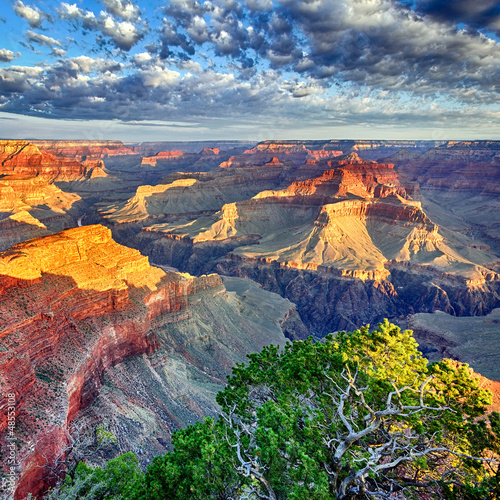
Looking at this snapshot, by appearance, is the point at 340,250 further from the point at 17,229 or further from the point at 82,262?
the point at 17,229

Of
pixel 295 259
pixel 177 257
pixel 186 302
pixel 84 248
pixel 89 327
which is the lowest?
pixel 177 257

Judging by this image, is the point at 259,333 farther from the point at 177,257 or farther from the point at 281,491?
the point at 177,257

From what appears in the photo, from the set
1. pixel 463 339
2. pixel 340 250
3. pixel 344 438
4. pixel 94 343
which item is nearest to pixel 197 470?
pixel 344 438

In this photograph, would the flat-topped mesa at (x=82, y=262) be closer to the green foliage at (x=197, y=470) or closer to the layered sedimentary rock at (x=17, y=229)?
the green foliage at (x=197, y=470)

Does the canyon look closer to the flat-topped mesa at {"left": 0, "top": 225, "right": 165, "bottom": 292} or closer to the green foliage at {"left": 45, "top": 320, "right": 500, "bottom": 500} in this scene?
the flat-topped mesa at {"left": 0, "top": 225, "right": 165, "bottom": 292}

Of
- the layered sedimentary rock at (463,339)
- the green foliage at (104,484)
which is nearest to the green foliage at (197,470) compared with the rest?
the green foliage at (104,484)

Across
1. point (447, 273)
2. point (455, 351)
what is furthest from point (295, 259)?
point (455, 351)

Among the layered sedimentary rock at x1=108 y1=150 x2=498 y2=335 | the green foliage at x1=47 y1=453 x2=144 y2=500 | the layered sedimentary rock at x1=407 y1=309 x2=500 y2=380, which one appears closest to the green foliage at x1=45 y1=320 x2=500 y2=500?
the green foliage at x1=47 y1=453 x2=144 y2=500
